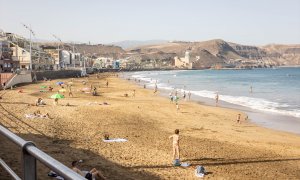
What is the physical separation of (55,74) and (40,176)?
81.1 meters

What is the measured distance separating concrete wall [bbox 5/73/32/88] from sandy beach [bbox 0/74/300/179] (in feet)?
76.8

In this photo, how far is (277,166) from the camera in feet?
50.9

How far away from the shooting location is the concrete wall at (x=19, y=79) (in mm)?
51719

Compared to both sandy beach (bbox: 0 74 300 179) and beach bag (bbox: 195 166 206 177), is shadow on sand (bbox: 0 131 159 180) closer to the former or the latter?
sandy beach (bbox: 0 74 300 179)

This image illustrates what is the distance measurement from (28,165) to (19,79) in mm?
58604

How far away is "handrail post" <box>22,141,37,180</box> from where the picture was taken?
7.00 feet

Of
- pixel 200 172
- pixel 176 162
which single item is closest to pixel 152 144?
pixel 176 162

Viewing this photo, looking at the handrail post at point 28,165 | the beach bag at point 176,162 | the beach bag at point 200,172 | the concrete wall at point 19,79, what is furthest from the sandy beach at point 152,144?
the concrete wall at point 19,79

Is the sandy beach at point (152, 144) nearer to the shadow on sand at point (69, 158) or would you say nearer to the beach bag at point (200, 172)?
the shadow on sand at point (69, 158)

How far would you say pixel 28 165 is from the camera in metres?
2.16

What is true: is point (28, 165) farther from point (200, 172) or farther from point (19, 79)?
point (19, 79)

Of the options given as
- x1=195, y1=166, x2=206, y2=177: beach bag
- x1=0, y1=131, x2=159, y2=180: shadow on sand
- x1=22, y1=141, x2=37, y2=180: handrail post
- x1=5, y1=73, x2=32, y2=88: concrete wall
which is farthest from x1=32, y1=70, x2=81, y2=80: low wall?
x1=22, y1=141, x2=37, y2=180: handrail post

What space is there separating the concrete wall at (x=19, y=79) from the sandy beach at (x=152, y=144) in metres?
23.4

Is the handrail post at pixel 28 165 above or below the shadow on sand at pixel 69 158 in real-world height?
above
